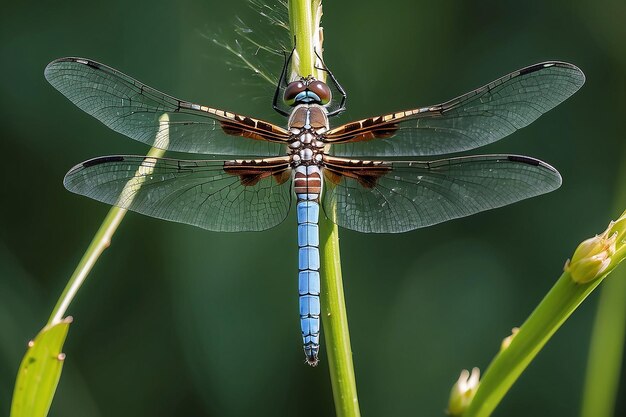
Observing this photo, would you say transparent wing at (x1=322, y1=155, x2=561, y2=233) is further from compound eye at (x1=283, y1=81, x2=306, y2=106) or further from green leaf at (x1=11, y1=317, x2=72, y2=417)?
green leaf at (x1=11, y1=317, x2=72, y2=417)

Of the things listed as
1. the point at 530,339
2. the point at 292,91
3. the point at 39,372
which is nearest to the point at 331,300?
the point at 530,339

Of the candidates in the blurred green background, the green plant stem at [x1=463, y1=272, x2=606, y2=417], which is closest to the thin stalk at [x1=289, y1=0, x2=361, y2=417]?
the green plant stem at [x1=463, y1=272, x2=606, y2=417]

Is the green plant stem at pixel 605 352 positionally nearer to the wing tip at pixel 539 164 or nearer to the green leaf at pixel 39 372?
the wing tip at pixel 539 164

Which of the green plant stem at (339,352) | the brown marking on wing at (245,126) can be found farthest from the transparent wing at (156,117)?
the green plant stem at (339,352)

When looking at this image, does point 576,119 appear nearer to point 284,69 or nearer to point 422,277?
point 422,277

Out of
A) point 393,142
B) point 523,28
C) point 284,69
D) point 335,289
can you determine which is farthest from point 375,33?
point 335,289

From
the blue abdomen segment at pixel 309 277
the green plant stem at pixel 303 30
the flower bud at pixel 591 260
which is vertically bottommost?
the flower bud at pixel 591 260

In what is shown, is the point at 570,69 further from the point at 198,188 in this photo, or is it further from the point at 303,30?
the point at 198,188
